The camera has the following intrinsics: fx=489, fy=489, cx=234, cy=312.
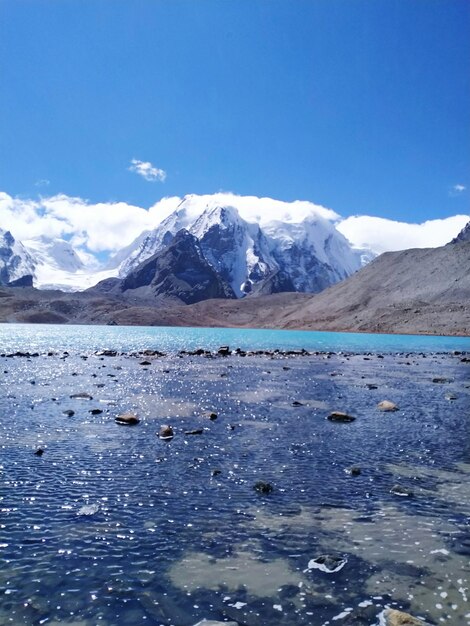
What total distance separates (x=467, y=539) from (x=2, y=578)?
10.2 m

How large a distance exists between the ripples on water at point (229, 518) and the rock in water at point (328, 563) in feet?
0.53

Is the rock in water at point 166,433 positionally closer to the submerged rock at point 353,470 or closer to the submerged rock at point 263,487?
the submerged rock at point 263,487

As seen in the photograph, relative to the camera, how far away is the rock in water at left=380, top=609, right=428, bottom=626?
26.0 feet

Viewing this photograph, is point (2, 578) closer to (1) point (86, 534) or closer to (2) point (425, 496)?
(1) point (86, 534)

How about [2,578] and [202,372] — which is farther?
[202,372]

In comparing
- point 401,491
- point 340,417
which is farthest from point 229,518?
point 340,417

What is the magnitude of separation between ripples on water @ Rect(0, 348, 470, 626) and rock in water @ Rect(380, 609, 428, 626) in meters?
0.27

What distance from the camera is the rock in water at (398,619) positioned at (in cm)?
791

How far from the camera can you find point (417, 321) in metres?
172

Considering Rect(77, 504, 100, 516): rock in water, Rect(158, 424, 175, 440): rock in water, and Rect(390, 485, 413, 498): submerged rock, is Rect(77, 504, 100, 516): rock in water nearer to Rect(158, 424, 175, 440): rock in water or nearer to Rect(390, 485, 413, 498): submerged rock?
Rect(158, 424, 175, 440): rock in water

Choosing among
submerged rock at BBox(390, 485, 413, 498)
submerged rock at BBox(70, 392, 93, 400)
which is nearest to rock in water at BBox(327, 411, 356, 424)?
submerged rock at BBox(390, 485, 413, 498)

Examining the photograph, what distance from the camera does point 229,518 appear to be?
40.5 feet

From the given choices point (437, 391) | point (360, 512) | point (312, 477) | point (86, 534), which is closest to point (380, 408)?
point (437, 391)

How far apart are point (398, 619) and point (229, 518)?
17.0 ft
